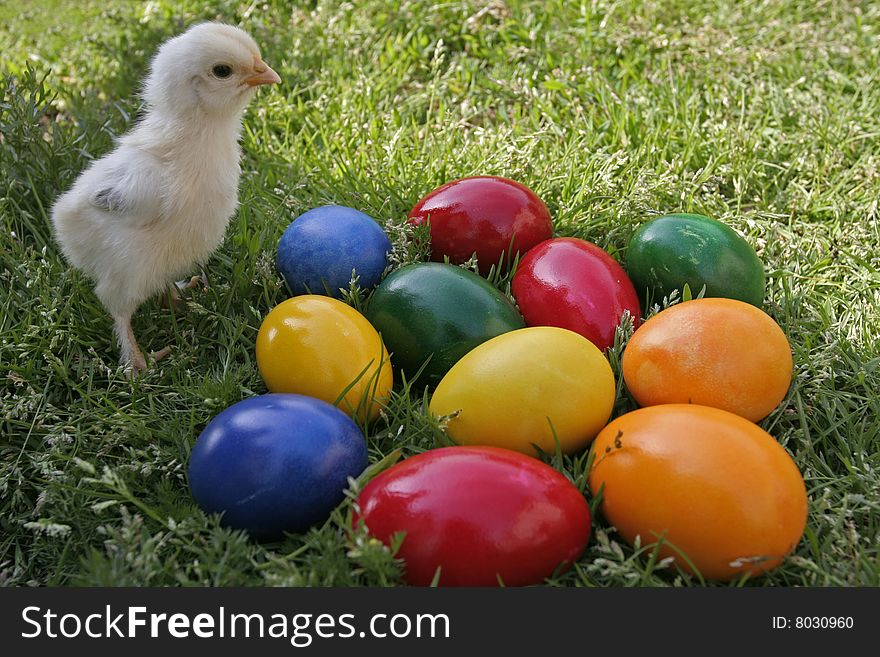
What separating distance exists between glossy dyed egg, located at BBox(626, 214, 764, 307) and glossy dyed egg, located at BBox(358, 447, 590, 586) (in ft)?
3.15

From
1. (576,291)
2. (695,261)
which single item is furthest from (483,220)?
(695,261)

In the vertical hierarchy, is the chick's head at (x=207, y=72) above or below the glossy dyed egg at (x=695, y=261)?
above

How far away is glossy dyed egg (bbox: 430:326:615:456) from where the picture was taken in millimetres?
2031

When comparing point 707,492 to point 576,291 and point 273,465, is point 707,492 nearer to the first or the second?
point 576,291

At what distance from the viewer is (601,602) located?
1.73 metres

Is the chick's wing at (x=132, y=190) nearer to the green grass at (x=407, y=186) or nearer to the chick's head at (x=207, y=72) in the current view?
the chick's head at (x=207, y=72)

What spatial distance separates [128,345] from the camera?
8.27ft

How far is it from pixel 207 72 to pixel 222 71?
0.05 m

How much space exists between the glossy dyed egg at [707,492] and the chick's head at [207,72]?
1465 millimetres

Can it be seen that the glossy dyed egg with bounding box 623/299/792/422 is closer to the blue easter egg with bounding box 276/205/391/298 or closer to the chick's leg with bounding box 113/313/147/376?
the blue easter egg with bounding box 276/205/391/298

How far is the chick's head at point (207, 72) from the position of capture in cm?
237

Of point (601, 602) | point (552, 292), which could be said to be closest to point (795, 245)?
point (552, 292)

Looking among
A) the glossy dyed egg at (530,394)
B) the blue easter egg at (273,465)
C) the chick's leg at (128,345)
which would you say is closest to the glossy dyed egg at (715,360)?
the glossy dyed egg at (530,394)

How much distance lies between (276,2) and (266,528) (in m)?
3.44
